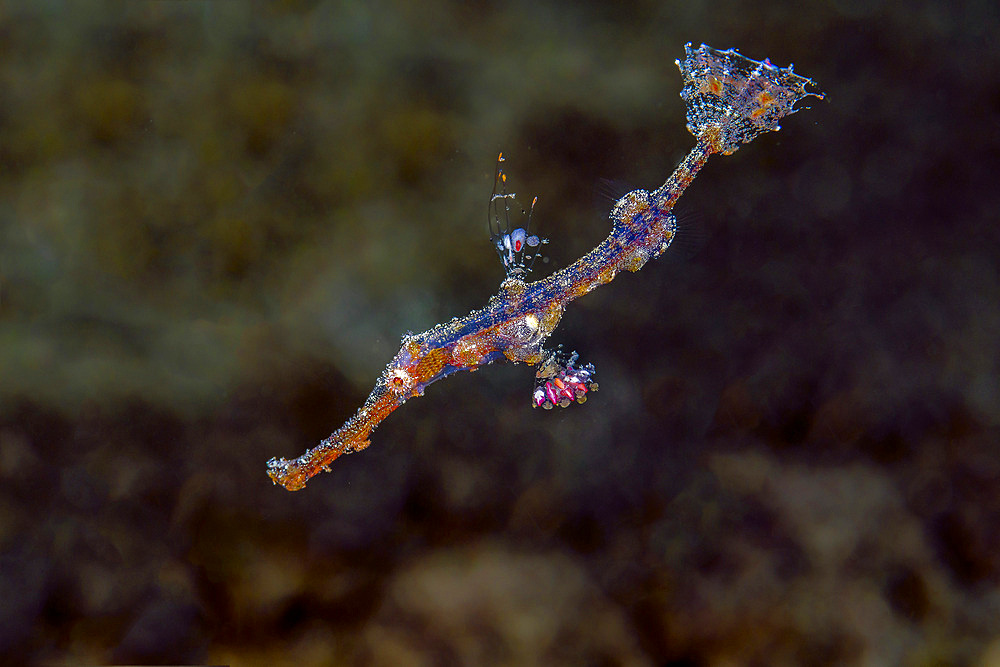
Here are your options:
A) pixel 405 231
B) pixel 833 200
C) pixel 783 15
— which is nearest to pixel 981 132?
pixel 833 200

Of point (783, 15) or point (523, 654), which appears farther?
point (783, 15)

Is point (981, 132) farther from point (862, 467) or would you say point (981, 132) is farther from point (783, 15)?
point (862, 467)

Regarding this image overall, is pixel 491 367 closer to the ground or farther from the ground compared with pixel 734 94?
closer to the ground

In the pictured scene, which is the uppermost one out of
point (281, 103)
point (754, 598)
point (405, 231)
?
point (281, 103)
